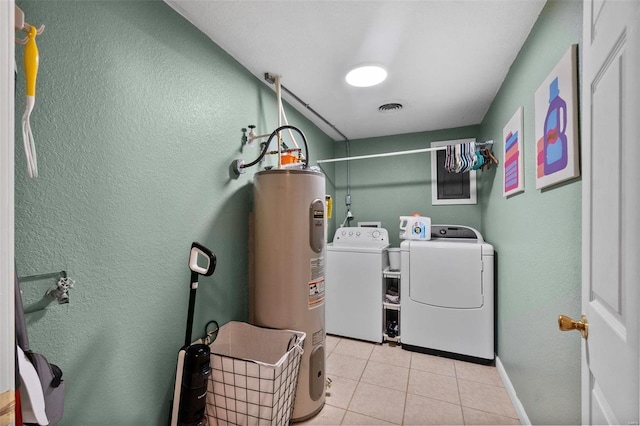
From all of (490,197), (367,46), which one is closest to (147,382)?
(367,46)

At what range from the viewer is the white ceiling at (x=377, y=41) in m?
1.31

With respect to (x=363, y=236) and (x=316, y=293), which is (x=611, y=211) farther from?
(x=363, y=236)

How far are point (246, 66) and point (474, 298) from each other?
8.46 ft

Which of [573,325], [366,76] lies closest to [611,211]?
[573,325]

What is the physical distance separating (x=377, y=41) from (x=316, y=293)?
1567 millimetres

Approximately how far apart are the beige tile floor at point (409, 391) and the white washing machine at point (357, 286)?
0.26 meters

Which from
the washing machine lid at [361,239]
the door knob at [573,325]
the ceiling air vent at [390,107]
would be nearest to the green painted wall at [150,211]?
the door knob at [573,325]

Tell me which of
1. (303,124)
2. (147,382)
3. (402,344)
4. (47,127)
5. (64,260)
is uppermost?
(303,124)

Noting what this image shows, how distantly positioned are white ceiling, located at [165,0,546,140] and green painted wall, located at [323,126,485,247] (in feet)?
2.91

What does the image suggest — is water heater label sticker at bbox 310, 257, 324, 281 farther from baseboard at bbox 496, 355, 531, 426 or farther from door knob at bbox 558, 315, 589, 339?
baseboard at bbox 496, 355, 531, 426

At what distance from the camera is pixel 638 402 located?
0.42m

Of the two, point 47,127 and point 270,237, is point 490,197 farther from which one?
point 47,127

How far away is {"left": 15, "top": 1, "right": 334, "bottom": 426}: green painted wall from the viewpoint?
888 millimetres

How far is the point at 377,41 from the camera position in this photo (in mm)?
1548
